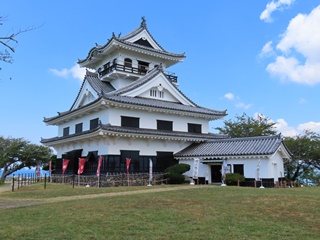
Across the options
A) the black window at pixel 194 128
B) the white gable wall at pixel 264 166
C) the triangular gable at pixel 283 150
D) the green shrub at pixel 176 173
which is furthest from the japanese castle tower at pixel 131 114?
the triangular gable at pixel 283 150

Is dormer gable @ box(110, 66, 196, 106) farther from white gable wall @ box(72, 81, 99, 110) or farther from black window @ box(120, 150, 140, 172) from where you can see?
black window @ box(120, 150, 140, 172)

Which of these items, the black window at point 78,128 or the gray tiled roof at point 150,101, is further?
the black window at point 78,128

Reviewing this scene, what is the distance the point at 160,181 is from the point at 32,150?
93.3 ft

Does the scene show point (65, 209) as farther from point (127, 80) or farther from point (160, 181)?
point (127, 80)

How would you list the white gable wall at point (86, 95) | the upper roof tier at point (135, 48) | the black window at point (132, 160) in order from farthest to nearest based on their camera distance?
the upper roof tier at point (135, 48), the white gable wall at point (86, 95), the black window at point (132, 160)

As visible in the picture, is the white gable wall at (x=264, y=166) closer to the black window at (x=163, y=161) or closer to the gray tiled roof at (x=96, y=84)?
the black window at (x=163, y=161)

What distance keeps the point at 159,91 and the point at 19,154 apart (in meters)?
27.1

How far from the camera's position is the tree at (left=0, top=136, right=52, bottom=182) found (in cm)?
4447

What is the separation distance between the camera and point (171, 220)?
939 cm

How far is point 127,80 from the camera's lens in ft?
108

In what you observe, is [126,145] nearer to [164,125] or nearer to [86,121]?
[164,125]

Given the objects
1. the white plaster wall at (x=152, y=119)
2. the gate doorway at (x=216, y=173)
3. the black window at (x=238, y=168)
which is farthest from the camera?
the gate doorway at (x=216, y=173)

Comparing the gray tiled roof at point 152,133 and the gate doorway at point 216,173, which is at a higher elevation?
the gray tiled roof at point 152,133

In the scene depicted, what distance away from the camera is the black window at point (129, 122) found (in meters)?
26.7
